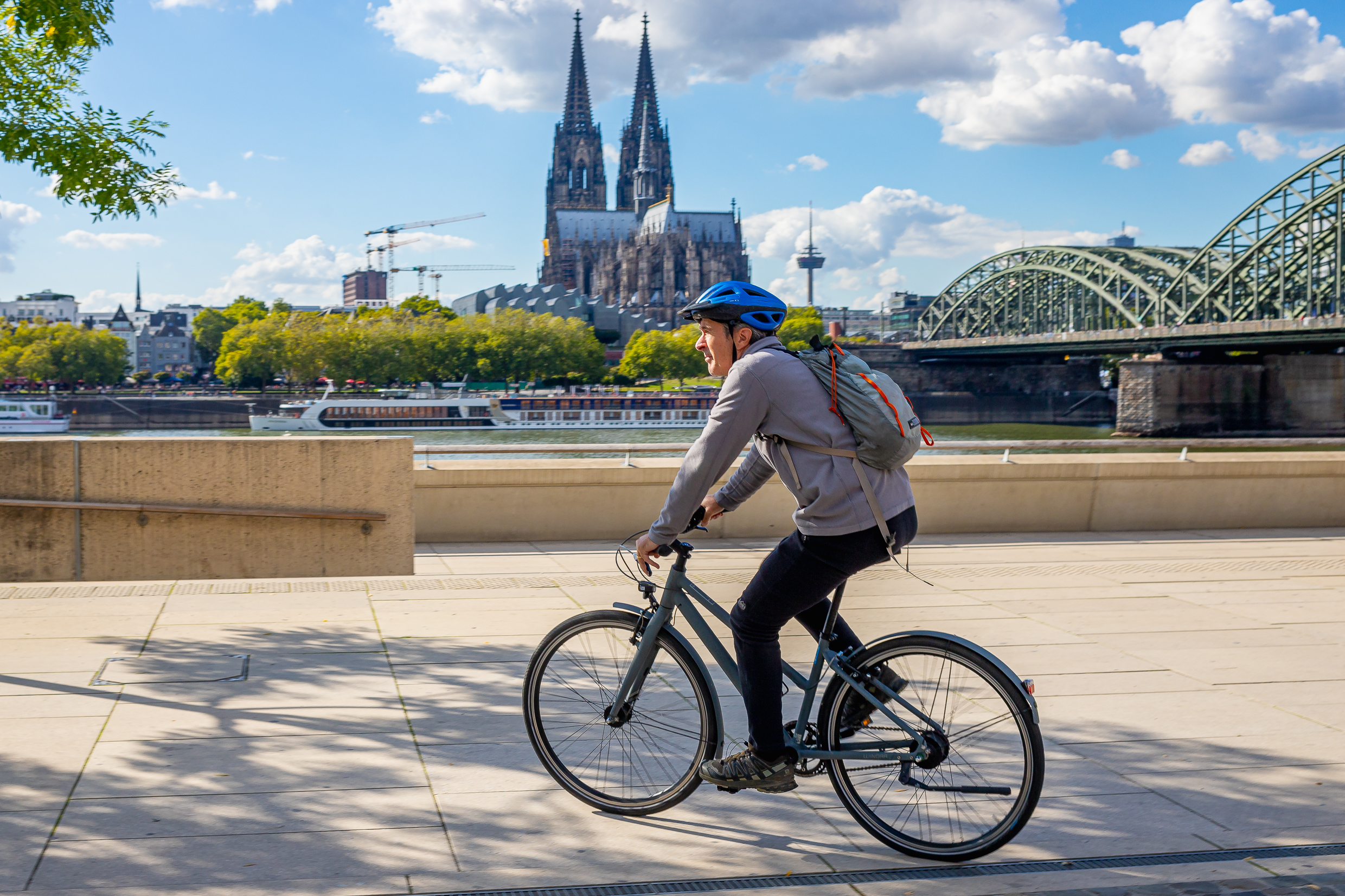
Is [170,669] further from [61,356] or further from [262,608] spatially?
[61,356]

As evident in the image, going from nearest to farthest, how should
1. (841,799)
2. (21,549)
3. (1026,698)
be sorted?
1. (1026,698)
2. (841,799)
3. (21,549)

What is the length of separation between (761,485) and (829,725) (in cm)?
72

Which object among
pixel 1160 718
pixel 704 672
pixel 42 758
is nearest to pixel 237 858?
pixel 42 758

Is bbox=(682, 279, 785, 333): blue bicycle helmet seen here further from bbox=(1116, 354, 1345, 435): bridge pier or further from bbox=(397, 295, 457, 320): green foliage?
bbox=(397, 295, 457, 320): green foliage

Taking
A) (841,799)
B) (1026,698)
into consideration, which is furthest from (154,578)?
(1026,698)

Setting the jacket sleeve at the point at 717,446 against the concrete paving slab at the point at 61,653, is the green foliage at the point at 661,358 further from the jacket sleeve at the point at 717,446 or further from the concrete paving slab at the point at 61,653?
→ the jacket sleeve at the point at 717,446

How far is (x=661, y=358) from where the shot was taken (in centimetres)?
10938

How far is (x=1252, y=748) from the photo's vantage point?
429cm

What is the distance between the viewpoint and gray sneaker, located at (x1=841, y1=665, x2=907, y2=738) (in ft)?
10.6

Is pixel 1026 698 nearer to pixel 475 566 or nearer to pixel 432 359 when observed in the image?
pixel 475 566

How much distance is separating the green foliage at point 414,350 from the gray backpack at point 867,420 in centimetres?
9692

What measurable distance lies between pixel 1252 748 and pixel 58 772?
13.5 ft

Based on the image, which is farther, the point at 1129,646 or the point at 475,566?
the point at 475,566

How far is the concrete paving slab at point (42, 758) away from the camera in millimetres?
3598
